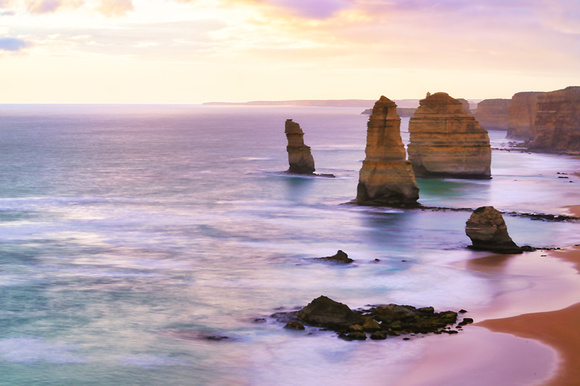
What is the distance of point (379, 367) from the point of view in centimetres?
2406

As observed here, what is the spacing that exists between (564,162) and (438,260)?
242 ft

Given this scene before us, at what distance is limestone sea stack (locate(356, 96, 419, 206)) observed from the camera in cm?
5847

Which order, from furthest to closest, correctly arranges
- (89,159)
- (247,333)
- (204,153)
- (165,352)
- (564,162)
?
(204,153)
(89,159)
(564,162)
(247,333)
(165,352)

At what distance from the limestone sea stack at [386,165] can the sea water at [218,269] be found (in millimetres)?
1969

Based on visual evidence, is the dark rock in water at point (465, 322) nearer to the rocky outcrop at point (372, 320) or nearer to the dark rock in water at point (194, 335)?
the rocky outcrop at point (372, 320)

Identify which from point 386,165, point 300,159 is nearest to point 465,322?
point 386,165

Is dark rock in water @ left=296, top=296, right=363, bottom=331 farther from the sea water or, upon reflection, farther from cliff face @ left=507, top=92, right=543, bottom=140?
cliff face @ left=507, top=92, right=543, bottom=140

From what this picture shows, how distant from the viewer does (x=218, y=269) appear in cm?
3953

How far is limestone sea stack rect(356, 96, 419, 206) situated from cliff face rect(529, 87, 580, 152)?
70.9 meters

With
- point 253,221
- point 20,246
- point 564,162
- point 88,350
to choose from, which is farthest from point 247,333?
point 564,162

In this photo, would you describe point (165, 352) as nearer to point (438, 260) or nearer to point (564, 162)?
point (438, 260)

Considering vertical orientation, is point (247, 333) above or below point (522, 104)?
below

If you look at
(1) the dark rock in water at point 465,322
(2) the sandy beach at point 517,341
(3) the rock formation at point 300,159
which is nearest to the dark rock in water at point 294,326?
(2) the sandy beach at point 517,341

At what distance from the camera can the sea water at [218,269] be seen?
2503 cm
